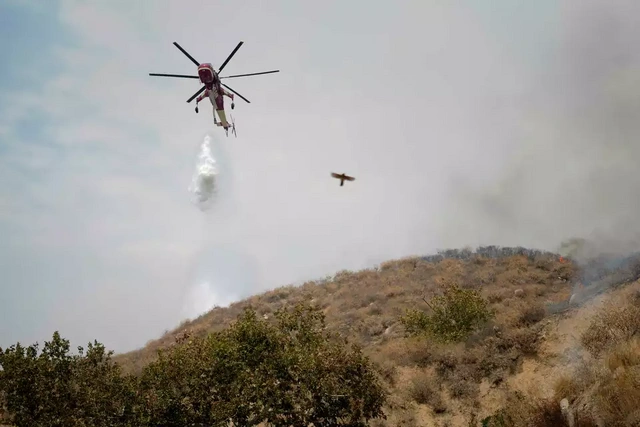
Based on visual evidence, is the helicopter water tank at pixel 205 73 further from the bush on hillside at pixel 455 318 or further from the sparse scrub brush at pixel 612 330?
the sparse scrub brush at pixel 612 330

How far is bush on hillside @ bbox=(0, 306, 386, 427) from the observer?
15867mm

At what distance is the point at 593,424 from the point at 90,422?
16.4 meters

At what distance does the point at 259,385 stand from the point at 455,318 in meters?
19.2

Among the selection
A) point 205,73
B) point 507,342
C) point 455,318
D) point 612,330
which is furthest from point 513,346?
point 205,73

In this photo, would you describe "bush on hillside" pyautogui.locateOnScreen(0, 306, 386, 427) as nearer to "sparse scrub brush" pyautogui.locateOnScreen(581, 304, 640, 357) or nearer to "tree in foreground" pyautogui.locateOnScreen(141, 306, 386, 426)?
"tree in foreground" pyautogui.locateOnScreen(141, 306, 386, 426)

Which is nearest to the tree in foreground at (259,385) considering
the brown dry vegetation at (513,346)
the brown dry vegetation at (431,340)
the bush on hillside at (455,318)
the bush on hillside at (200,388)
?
the bush on hillside at (200,388)

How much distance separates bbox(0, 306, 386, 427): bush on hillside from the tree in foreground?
0.04 meters

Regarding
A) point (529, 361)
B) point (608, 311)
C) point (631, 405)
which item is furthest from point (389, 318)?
point (631, 405)

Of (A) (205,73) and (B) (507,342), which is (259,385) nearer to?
(B) (507,342)

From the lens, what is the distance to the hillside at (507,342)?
730 inches

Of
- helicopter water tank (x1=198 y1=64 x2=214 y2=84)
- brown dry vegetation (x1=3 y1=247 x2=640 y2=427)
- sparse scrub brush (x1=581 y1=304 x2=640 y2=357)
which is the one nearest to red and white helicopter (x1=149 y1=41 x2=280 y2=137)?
helicopter water tank (x1=198 y1=64 x2=214 y2=84)

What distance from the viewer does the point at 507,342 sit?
2733 centimetres

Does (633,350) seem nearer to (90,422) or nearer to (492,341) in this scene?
(492,341)

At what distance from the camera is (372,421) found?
23109 millimetres
